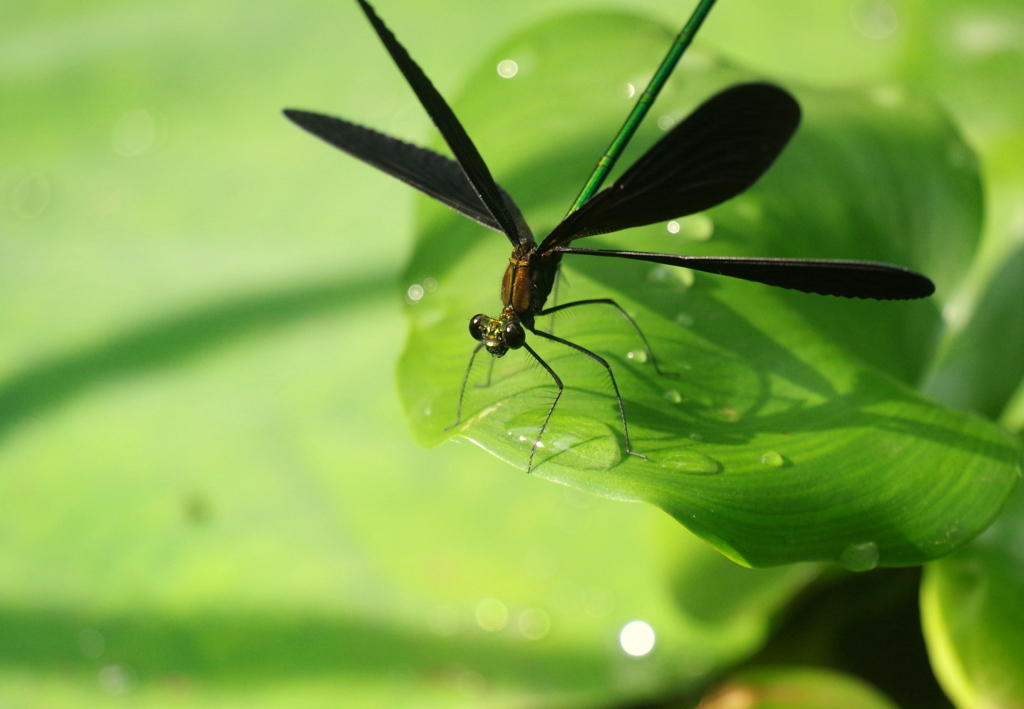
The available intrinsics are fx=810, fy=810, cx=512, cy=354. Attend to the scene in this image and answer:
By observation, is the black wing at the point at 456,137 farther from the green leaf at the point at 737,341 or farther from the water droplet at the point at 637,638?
the water droplet at the point at 637,638

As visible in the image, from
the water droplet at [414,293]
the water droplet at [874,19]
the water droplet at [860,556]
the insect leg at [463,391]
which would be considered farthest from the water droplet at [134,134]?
the water droplet at [860,556]

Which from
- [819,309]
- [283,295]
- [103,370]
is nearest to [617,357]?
[819,309]

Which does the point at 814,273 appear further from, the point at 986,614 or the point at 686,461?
the point at 986,614

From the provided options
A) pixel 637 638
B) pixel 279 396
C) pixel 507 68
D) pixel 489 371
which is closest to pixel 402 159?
pixel 507 68

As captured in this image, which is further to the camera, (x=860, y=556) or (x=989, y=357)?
(x=989, y=357)

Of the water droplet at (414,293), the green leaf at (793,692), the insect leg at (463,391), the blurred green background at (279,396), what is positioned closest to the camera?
the insect leg at (463,391)

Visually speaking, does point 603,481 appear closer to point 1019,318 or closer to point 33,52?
point 1019,318
